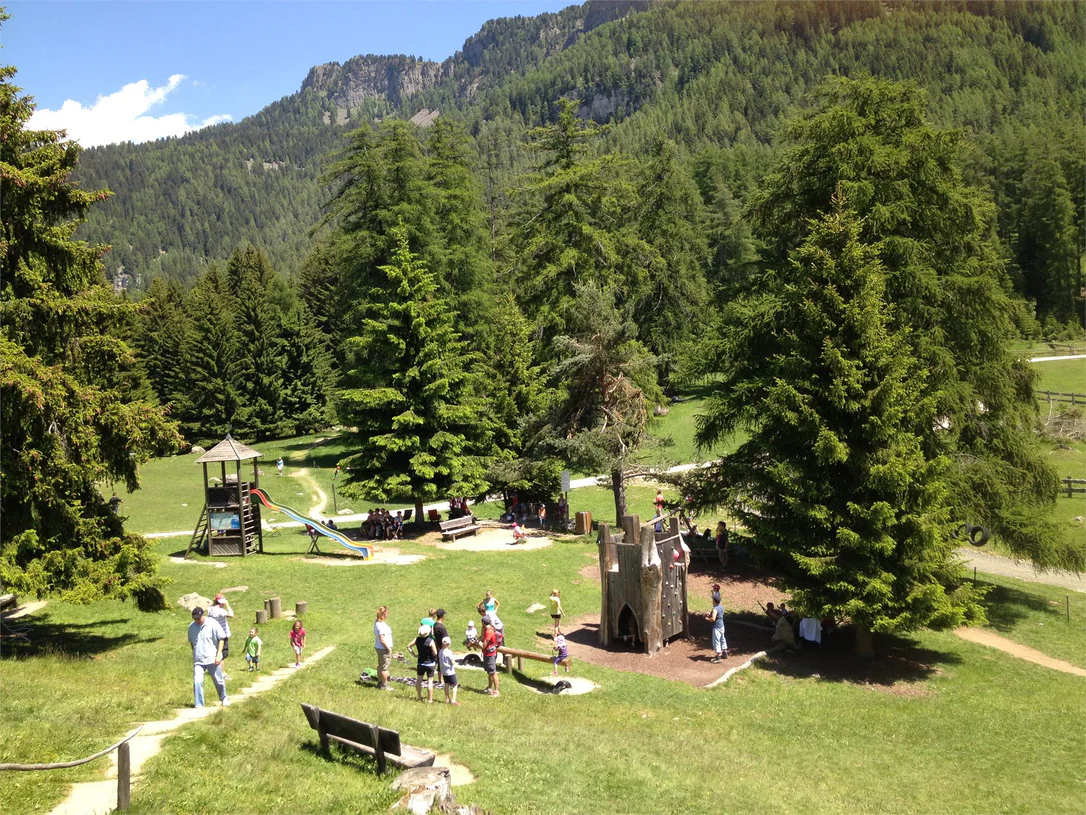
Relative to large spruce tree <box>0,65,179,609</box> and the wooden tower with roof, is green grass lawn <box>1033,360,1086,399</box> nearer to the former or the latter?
the wooden tower with roof

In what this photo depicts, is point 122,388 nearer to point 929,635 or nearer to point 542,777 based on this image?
point 542,777

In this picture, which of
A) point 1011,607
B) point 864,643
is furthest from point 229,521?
point 1011,607

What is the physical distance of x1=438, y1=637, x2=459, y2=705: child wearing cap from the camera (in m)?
15.6

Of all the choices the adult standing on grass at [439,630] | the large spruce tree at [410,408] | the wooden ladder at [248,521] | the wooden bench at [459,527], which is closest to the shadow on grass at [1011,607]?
the adult standing on grass at [439,630]

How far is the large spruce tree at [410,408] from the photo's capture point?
3167 centimetres

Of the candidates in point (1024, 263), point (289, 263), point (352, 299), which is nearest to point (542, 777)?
point (352, 299)

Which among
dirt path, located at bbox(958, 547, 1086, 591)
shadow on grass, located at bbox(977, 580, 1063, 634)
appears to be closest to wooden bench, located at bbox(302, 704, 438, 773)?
shadow on grass, located at bbox(977, 580, 1063, 634)

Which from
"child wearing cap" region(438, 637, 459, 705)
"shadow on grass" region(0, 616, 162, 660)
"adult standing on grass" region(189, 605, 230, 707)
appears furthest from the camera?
"shadow on grass" region(0, 616, 162, 660)

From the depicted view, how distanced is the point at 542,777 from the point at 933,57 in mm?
213606

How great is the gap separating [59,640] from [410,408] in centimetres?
1560

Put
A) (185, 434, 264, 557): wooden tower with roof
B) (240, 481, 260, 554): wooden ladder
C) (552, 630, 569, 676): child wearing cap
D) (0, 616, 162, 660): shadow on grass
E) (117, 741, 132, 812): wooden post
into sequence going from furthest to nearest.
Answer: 1. (240, 481, 260, 554): wooden ladder
2. (185, 434, 264, 557): wooden tower with roof
3. (552, 630, 569, 676): child wearing cap
4. (0, 616, 162, 660): shadow on grass
5. (117, 741, 132, 812): wooden post

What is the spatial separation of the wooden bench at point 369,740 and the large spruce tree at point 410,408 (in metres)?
19.8

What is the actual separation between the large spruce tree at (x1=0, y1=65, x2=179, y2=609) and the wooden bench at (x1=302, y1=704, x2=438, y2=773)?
6.75 m

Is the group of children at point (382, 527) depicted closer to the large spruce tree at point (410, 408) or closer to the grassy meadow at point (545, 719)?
the large spruce tree at point (410, 408)
